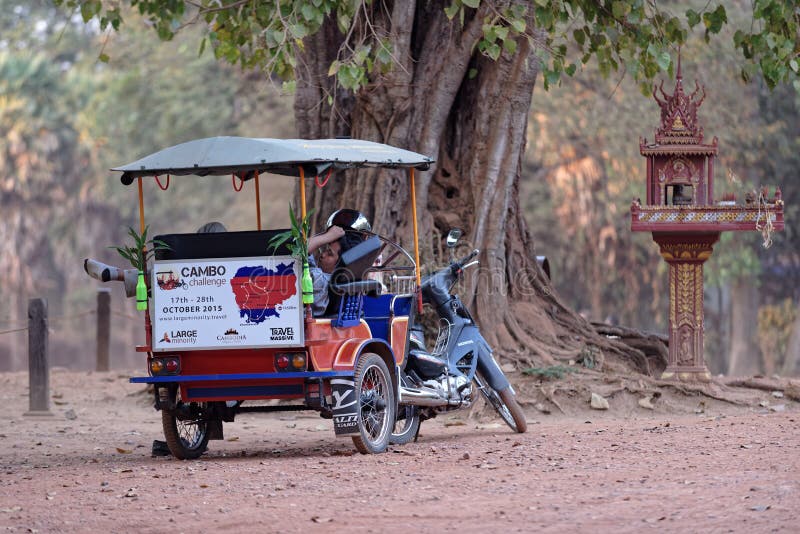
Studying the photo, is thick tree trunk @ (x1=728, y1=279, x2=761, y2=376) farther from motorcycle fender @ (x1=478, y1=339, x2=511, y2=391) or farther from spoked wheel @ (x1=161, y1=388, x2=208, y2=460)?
spoked wheel @ (x1=161, y1=388, x2=208, y2=460)

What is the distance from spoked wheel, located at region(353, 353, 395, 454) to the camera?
29.3ft

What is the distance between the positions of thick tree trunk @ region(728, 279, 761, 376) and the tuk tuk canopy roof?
69.7 feet

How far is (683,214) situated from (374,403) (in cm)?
443

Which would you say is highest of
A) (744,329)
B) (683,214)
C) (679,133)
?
(679,133)

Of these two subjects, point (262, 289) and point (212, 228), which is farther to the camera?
point (212, 228)

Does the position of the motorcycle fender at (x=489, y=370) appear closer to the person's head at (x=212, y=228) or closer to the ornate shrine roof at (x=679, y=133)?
the person's head at (x=212, y=228)

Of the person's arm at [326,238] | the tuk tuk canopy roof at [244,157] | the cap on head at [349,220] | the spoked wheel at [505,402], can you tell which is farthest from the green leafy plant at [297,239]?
the spoked wheel at [505,402]

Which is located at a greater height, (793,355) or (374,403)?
(374,403)

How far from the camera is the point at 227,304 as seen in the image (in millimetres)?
8758

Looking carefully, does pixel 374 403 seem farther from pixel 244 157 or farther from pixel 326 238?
pixel 244 157

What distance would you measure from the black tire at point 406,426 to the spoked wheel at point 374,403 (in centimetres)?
53

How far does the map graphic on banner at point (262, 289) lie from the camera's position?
8648 mm

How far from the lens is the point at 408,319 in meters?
9.71

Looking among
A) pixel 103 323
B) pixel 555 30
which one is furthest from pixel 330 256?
pixel 103 323
